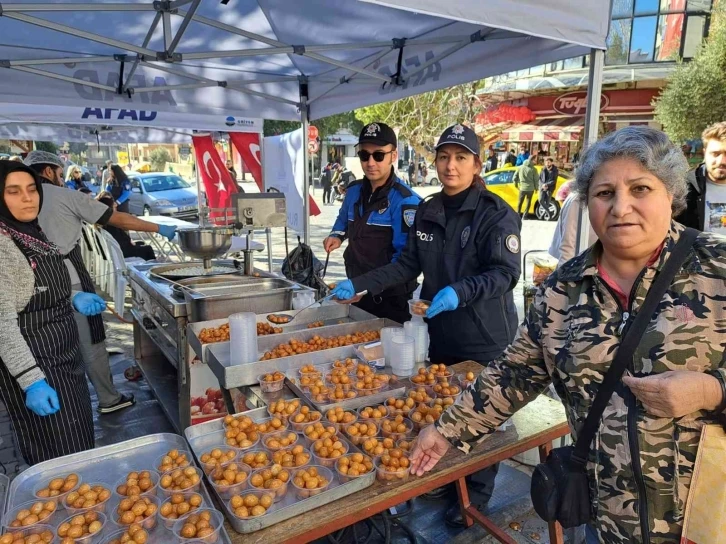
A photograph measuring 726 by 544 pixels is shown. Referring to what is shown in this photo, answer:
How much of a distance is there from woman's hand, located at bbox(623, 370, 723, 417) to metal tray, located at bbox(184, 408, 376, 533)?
32.9 inches

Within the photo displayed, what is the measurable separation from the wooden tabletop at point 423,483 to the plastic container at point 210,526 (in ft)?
0.14

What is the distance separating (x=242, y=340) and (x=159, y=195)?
1335 centimetres

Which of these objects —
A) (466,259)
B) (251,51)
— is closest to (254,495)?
(466,259)

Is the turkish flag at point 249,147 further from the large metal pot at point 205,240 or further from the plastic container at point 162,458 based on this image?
the plastic container at point 162,458

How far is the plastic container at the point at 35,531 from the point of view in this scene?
1259mm

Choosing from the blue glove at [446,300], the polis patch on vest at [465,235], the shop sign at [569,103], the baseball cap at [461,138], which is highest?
the shop sign at [569,103]

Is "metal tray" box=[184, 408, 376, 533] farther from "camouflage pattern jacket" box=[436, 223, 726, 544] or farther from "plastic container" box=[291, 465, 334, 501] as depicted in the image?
"camouflage pattern jacket" box=[436, 223, 726, 544]

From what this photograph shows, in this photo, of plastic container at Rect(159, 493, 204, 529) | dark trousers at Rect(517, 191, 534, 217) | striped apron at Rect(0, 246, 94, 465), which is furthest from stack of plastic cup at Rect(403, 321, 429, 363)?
dark trousers at Rect(517, 191, 534, 217)

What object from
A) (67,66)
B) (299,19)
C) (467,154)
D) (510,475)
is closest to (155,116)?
(67,66)

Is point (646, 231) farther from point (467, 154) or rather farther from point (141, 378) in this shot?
point (141, 378)

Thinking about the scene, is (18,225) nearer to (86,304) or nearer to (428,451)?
(86,304)

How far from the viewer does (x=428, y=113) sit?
18.0 meters

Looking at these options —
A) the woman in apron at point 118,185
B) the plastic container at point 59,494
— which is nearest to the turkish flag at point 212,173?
the woman in apron at point 118,185

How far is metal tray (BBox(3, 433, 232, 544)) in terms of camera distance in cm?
142
